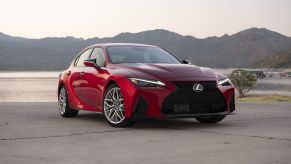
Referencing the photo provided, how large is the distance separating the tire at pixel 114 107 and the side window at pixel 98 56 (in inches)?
33.0

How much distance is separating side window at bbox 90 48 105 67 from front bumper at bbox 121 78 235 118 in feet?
4.54

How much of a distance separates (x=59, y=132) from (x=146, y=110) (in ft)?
4.62

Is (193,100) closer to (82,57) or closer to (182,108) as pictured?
(182,108)

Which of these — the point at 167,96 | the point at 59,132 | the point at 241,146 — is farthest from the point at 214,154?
the point at 59,132

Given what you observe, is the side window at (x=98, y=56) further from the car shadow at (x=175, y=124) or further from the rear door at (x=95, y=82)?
the car shadow at (x=175, y=124)

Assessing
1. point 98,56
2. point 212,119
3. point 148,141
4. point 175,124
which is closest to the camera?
point 148,141

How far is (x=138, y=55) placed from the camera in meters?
9.90

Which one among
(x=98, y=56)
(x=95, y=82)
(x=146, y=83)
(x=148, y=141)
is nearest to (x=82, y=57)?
(x=98, y=56)

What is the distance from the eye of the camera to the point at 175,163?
17.9ft

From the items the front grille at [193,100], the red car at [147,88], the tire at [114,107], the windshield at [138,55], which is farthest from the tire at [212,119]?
the tire at [114,107]

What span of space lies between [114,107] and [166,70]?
108 cm

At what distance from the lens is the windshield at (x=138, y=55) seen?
31.8ft

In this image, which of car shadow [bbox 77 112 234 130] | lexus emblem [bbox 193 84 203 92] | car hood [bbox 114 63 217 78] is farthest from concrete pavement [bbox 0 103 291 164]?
car hood [bbox 114 63 217 78]

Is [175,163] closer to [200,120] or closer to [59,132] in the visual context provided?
[59,132]
